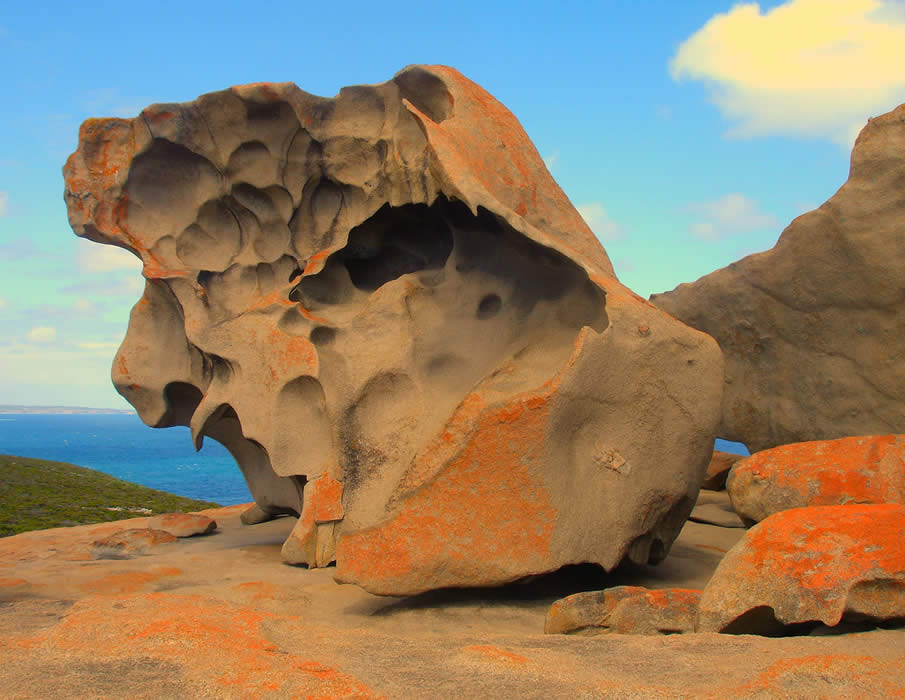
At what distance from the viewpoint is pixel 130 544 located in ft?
21.1

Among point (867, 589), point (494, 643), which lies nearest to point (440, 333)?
point (494, 643)

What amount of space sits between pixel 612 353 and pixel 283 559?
2581 millimetres

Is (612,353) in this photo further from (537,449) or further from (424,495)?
(424,495)

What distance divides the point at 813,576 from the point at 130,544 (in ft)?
17.1

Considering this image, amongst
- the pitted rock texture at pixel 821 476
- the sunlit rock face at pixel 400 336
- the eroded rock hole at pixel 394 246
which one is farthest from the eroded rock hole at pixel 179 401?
the pitted rock texture at pixel 821 476

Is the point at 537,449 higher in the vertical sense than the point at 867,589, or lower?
higher

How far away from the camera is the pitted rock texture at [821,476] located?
15.5 feet

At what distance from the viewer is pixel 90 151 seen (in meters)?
6.55

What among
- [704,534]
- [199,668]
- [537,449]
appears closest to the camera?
[199,668]

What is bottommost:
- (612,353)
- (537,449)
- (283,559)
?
(283,559)

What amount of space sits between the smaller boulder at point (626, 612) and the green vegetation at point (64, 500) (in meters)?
9.20

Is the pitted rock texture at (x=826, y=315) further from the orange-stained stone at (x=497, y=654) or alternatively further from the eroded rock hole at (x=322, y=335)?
the orange-stained stone at (x=497, y=654)

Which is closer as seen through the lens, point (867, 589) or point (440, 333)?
point (867, 589)

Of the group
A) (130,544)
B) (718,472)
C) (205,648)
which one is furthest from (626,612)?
(718,472)
